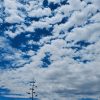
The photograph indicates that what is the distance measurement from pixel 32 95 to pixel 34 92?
1.32 m

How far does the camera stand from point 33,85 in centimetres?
9938

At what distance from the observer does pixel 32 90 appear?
98.2 metres

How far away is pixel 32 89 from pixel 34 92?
151 centimetres

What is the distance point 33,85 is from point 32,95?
413 centimetres

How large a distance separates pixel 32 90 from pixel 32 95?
221 centimetres

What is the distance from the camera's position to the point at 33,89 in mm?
98250

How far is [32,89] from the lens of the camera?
3868 inches

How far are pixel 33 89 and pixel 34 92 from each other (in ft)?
4.52

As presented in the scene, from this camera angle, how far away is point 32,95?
96.5m

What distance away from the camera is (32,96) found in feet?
319

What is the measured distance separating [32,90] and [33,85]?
1.96 m

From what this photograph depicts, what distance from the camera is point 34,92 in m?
97.2

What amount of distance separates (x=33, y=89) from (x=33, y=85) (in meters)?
1.65

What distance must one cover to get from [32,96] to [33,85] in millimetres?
4025
